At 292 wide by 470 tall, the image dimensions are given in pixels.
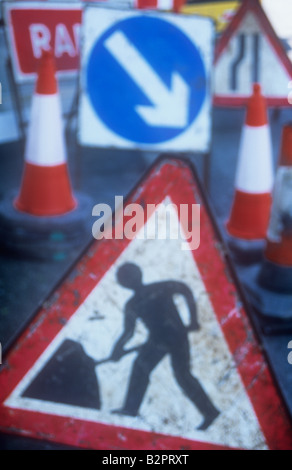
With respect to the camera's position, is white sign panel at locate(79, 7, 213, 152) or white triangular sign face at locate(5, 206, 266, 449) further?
white sign panel at locate(79, 7, 213, 152)

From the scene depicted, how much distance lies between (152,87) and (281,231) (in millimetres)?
1214

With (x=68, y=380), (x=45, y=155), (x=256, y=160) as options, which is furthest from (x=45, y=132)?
(x=68, y=380)

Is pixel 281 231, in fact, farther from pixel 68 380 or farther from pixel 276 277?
pixel 68 380

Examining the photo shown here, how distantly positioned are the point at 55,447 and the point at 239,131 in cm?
506

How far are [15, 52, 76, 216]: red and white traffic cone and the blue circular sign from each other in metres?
0.26

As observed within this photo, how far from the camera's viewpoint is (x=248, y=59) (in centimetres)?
391

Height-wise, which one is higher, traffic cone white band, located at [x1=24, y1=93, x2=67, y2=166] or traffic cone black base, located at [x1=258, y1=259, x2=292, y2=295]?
traffic cone white band, located at [x1=24, y1=93, x2=67, y2=166]

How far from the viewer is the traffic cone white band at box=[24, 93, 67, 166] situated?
331 centimetres

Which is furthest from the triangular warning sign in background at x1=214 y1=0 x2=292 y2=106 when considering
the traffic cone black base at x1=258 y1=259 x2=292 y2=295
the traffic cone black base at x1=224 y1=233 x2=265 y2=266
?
the traffic cone black base at x1=258 y1=259 x2=292 y2=295

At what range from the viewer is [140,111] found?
3.38m

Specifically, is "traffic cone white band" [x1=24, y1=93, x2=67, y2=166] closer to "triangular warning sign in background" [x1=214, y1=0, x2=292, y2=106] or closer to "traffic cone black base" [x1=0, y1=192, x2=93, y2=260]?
"traffic cone black base" [x1=0, y1=192, x2=93, y2=260]

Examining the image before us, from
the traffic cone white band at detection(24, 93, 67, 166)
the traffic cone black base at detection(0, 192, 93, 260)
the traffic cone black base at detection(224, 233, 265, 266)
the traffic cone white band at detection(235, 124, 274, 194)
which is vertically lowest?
the traffic cone black base at detection(224, 233, 265, 266)

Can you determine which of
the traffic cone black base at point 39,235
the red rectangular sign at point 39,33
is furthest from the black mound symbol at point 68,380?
the red rectangular sign at point 39,33
